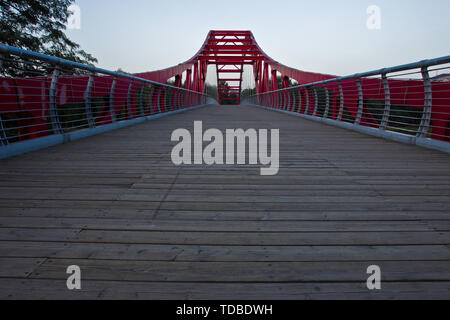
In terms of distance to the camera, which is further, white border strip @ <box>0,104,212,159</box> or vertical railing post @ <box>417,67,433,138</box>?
vertical railing post @ <box>417,67,433,138</box>

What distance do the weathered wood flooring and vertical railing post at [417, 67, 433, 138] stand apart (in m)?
1.51

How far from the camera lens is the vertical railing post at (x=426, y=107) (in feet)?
12.4

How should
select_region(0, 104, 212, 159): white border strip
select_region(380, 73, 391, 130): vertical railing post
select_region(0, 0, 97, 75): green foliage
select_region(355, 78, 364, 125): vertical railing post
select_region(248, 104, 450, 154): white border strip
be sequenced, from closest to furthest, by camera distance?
select_region(0, 104, 212, 159): white border strip
select_region(248, 104, 450, 154): white border strip
select_region(380, 73, 391, 130): vertical railing post
select_region(355, 78, 364, 125): vertical railing post
select_region(0, 0, 97, 75): green foliage

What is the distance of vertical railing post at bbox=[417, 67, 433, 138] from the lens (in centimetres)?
377

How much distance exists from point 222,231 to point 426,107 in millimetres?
3790

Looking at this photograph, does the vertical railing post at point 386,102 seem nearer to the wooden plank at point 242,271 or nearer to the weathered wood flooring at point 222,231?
the weathered wood flooring at point 222,231

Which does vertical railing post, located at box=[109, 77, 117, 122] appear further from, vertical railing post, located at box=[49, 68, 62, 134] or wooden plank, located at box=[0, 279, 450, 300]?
wooden plank, located at box=[0, 279, 450, 300]

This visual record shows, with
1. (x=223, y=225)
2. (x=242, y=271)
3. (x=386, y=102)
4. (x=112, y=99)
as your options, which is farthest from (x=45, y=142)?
(x=386, y=102)

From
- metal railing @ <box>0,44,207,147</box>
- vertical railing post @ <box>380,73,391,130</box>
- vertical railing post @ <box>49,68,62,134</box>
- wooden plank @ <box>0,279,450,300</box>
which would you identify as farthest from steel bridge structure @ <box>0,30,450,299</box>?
vertical railing post @ <box>380,73,391,130</box>

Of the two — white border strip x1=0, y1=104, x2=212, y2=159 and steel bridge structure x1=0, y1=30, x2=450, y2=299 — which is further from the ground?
white border strip x1=0, y1=104, x2=212, y2=159

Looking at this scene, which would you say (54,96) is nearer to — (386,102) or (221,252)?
(221,252)
